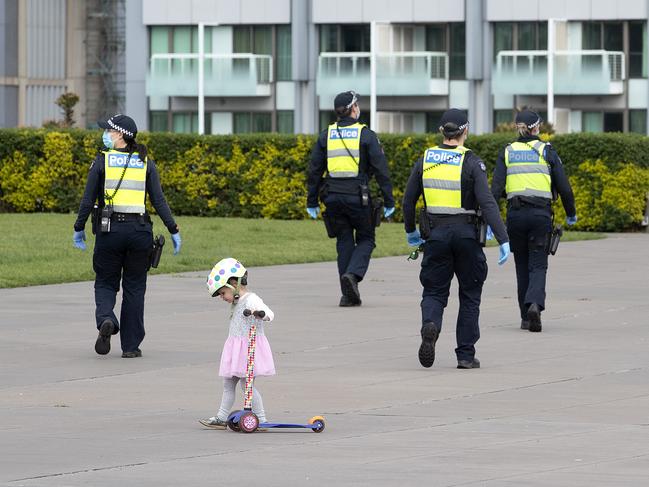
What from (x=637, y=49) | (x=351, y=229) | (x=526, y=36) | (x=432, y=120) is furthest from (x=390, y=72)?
(x=351, y=229)

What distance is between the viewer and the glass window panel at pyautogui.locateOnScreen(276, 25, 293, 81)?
63666 mm

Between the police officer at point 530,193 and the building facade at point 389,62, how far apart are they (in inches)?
1601

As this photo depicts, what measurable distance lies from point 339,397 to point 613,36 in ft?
164

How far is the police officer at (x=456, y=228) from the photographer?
509 inches

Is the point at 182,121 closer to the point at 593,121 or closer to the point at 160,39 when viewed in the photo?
the point at 160,39

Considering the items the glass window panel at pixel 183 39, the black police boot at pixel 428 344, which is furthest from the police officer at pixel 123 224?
the glass window panel at pixel 183 39

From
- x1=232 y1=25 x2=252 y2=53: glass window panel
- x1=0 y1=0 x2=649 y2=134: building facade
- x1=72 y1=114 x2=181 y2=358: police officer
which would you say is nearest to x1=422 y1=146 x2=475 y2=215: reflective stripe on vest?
x1=72 y1=114 x2=181 y2=358: police officer

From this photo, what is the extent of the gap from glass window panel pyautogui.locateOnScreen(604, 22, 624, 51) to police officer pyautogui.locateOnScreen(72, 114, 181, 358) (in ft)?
156

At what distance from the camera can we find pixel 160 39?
65.8 metres

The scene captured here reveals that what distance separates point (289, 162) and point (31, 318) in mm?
18319

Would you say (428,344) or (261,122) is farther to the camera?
(261,122)

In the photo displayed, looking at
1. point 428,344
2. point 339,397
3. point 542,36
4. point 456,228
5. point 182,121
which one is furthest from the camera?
point 182,121

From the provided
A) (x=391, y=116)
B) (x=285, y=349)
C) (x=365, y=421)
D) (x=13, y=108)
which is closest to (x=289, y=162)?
(x=285, y=349)

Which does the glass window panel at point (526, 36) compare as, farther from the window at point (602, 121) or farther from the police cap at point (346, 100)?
the police cap at point (346, 100)
